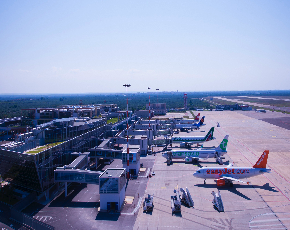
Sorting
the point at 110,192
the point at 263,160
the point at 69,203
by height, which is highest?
the point at 263,160

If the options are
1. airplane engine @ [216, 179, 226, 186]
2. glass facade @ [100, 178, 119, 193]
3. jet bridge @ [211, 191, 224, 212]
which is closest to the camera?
jet bridge @ [211, 191, 224, 212]

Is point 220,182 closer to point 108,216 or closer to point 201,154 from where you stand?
point 201,154

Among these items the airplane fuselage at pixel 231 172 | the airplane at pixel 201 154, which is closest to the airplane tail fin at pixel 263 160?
the airplane fuselage at pixel 231 172

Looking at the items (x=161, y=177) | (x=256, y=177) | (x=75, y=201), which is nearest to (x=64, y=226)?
(x=75, y=201)

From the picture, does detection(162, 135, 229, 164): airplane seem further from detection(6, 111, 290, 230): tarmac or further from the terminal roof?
the terminal roof

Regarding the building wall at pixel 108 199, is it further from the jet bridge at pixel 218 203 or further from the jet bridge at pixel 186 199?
the jet bridge at pixel 218 203

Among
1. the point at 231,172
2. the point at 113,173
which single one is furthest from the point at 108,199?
the point at 231,172

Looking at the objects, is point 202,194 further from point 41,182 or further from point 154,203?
point 41,182

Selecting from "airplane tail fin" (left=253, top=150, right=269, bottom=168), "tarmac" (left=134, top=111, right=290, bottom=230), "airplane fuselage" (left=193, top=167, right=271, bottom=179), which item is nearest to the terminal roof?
"tarmac" (left=134, top=111, right=290, bottom=230)
